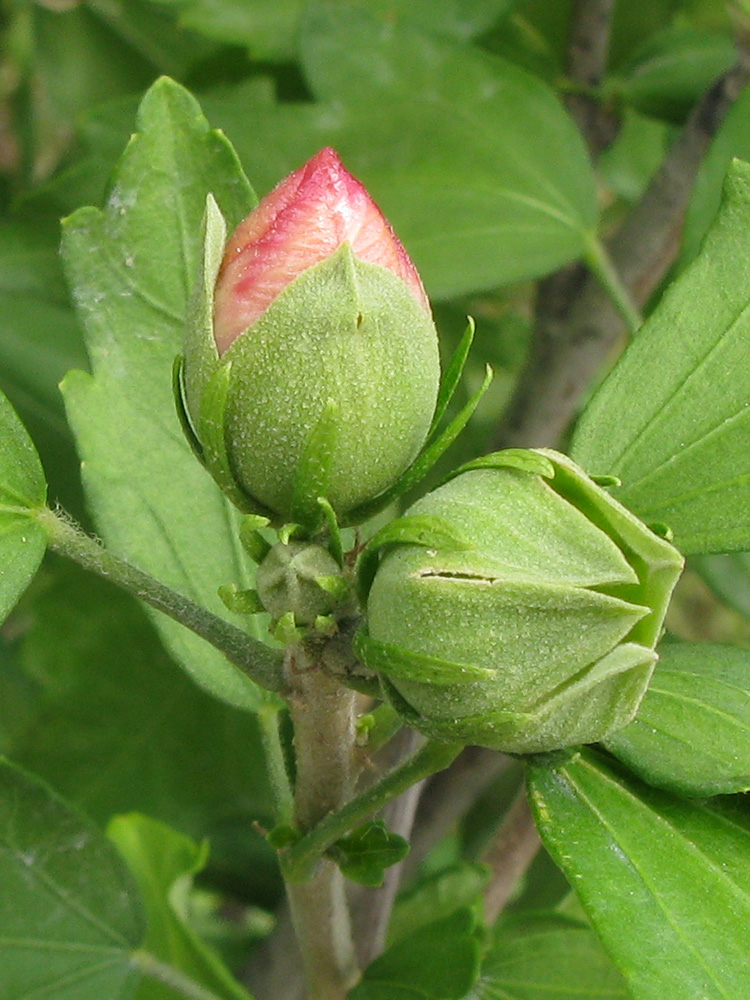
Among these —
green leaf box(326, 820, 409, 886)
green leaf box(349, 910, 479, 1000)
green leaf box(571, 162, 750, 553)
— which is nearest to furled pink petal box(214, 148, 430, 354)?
green leaf box(571, 162, 750, 553)

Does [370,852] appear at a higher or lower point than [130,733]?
higher

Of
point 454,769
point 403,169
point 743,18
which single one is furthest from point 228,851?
point 743,18

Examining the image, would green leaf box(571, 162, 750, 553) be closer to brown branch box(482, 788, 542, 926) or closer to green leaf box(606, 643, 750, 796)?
green leaf box(606, 643, 750, 796)

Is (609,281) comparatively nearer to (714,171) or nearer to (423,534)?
(714,171)

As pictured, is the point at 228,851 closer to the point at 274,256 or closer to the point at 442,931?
the point at 442,931

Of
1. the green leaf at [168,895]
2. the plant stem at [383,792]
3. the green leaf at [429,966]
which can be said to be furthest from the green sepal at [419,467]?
the green leaf at [168,895]

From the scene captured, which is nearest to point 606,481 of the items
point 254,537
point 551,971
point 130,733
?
point 254,537
